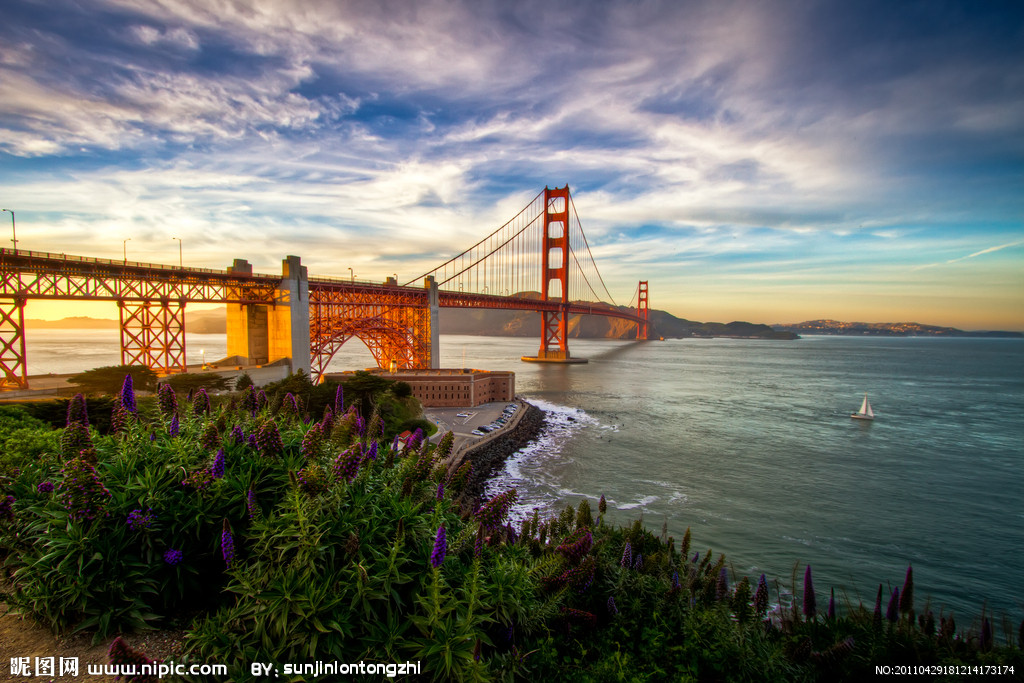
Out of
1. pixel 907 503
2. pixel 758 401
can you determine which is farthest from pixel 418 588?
pixel 758 401

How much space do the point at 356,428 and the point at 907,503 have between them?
27035 millimetres

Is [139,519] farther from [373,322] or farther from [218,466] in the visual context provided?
[373,322]

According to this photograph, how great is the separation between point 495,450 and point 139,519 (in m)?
24.3

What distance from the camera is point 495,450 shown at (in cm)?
2753

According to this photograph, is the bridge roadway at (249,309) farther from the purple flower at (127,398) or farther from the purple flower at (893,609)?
the purple flower at (893,609)

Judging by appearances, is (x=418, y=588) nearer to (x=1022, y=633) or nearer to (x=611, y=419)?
(x=1022, y=633)

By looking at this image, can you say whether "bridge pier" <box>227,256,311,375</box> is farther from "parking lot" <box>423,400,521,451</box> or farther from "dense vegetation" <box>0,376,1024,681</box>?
"dense vegetation" <box>0,376,1024,681</box>

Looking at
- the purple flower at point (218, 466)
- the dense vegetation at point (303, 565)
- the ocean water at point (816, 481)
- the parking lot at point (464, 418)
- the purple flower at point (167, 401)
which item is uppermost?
the purple flower at point (167, 401)

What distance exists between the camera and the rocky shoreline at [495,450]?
22.2 metres

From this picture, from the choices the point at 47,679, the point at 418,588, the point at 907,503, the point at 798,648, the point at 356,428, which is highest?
the point at 356,428

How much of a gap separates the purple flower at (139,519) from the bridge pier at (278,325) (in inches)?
1308

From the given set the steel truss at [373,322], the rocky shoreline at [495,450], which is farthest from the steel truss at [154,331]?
the rocky shoreline at [495,450]

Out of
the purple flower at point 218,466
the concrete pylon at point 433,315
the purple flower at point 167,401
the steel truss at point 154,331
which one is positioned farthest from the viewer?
the concrete pylon at point 433,315

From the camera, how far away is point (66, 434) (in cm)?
459
